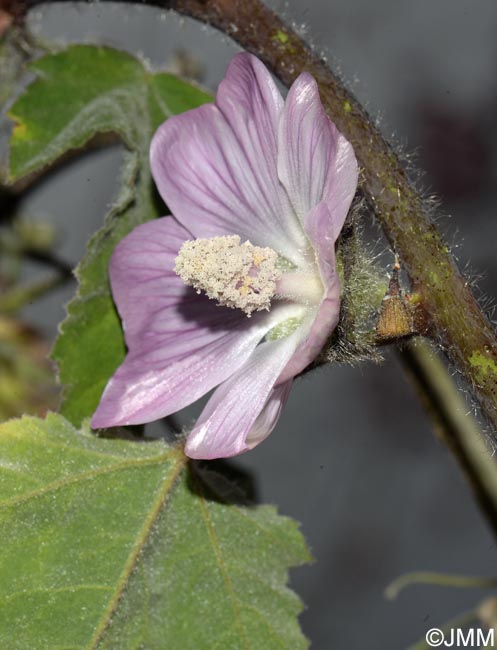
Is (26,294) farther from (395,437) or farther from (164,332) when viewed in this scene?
(395,437)

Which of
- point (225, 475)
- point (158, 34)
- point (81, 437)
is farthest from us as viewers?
point (158, 34)

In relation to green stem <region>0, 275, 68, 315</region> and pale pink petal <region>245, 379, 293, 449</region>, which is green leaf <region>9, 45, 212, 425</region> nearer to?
pale pink petal <region>245, 379, 293, 449</region>

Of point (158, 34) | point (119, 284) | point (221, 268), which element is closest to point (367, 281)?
point (221, 268)

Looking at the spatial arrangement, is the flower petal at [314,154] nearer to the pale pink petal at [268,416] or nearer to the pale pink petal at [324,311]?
the pale pink petal at [324,311]

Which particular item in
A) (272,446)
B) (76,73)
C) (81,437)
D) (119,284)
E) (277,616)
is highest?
(76,73)

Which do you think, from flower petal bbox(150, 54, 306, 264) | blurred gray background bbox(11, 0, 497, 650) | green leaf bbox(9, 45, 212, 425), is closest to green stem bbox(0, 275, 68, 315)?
green leaf bbox(9, 45, 212, 425)

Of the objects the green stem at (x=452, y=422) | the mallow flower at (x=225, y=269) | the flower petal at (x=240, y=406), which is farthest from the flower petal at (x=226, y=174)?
the green stem at (x=452, y=422)

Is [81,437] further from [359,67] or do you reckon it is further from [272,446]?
[359,67]
